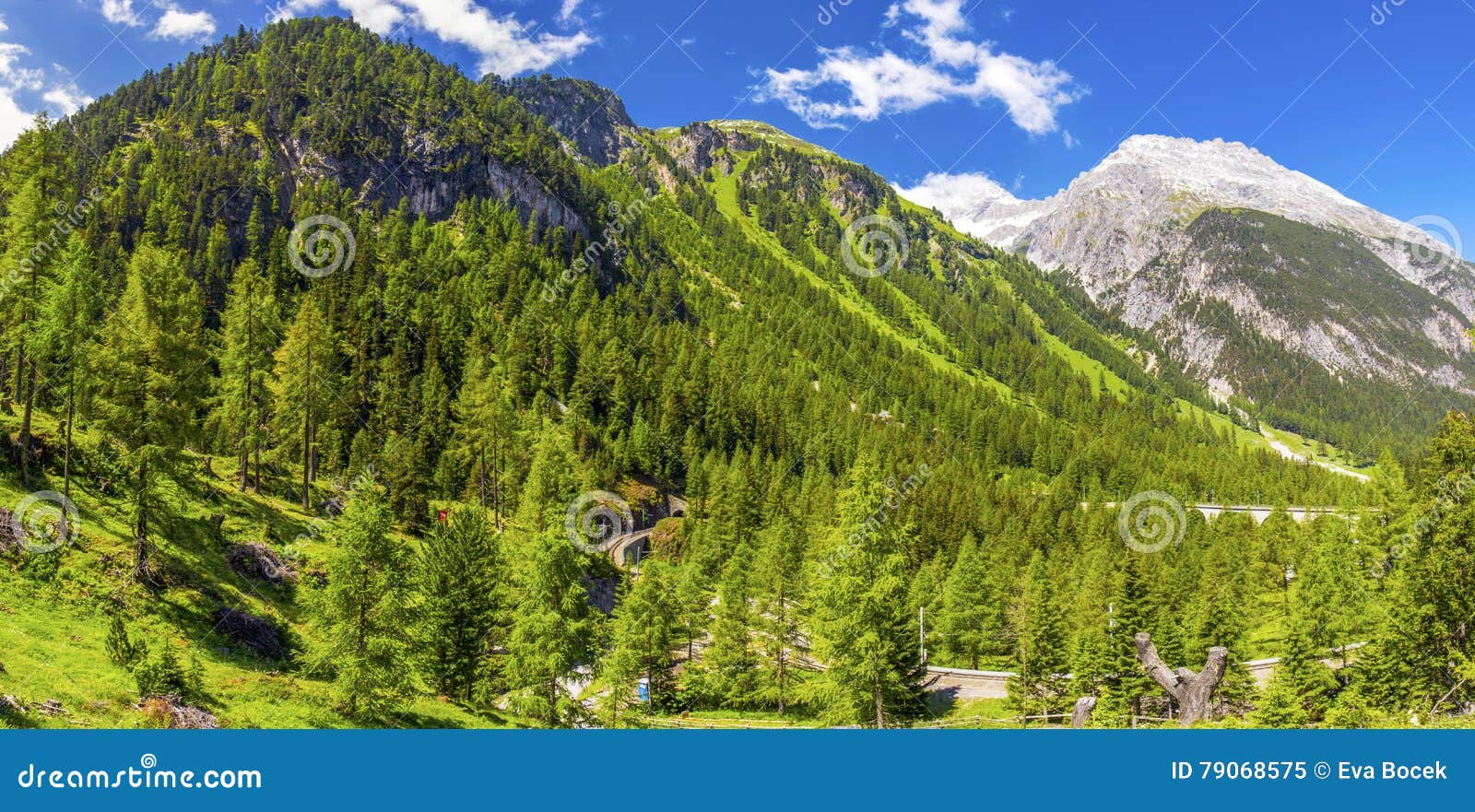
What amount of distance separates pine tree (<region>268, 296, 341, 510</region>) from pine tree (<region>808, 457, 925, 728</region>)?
36045mm

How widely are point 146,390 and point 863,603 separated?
27.2 m

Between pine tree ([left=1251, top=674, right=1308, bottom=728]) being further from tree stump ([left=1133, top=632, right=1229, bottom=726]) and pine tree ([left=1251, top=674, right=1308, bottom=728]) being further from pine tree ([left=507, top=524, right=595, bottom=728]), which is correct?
pine tree ([left=507, top=524, right=595, bottom=728])

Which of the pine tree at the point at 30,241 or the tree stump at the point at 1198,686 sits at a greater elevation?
the pine tree at the point at 30,241

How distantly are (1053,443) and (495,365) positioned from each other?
13756 cm

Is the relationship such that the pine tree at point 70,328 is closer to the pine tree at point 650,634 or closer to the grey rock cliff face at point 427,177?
the pine tree at point 650,634

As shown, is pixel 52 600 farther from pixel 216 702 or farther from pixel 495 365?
pixel 495 365

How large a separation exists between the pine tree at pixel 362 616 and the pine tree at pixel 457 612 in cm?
794

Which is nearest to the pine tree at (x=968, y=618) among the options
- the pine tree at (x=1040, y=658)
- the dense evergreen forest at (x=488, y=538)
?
the dense evergreen forest at (x=488, y=538)

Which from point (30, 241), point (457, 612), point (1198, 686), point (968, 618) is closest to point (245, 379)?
point (30, 241)

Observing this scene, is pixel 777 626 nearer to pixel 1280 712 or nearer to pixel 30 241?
pixel 1280 712

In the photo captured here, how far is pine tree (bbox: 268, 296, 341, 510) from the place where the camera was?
157 feet

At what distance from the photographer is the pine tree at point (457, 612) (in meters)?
32.4

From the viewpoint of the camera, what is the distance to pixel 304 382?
47969 millimetres

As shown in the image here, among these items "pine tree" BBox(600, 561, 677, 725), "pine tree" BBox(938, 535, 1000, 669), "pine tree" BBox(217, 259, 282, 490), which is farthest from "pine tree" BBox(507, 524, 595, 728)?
"pine tree" BBox(938, 535, 1000, 669)
